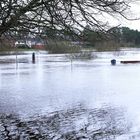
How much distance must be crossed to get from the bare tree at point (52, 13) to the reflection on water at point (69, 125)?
2.57 meters

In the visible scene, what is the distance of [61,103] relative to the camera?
1862 centimetres

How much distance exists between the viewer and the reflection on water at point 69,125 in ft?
37.9

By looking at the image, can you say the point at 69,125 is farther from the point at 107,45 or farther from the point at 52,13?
the point at 52,13

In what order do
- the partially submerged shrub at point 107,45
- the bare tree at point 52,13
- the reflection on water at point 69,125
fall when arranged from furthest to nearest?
the partially submerged shrub at point 107,45 → the reflection on water at point 69,125 → the bare tree at point 52,13

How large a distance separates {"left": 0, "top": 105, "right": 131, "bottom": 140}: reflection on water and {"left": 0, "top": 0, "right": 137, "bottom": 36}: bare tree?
2.57 metres

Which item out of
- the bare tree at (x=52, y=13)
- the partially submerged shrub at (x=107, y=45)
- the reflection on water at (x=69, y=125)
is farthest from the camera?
the partially submerged shrub at (x=107, y=45)

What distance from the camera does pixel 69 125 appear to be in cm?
1317

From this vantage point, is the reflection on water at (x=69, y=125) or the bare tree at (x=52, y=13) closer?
the bare tree at (x=52, y=13)

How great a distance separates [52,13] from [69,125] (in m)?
4.46

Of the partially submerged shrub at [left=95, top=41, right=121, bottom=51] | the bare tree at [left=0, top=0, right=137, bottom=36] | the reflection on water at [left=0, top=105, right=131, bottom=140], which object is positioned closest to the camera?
the bare tree at [left=0, top=0, right=137, bottom=36]

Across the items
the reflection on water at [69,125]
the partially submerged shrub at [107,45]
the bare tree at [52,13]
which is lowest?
the reflection on water at [69,125]

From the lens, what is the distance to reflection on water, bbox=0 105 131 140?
11.5 meters

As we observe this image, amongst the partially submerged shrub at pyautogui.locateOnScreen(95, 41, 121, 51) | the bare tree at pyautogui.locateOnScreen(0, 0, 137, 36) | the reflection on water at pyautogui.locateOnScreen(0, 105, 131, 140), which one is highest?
the bare tree at pyautogui.locateOnScreen(0, 0, 137, 36)

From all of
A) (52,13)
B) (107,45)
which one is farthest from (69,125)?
(52,13)
